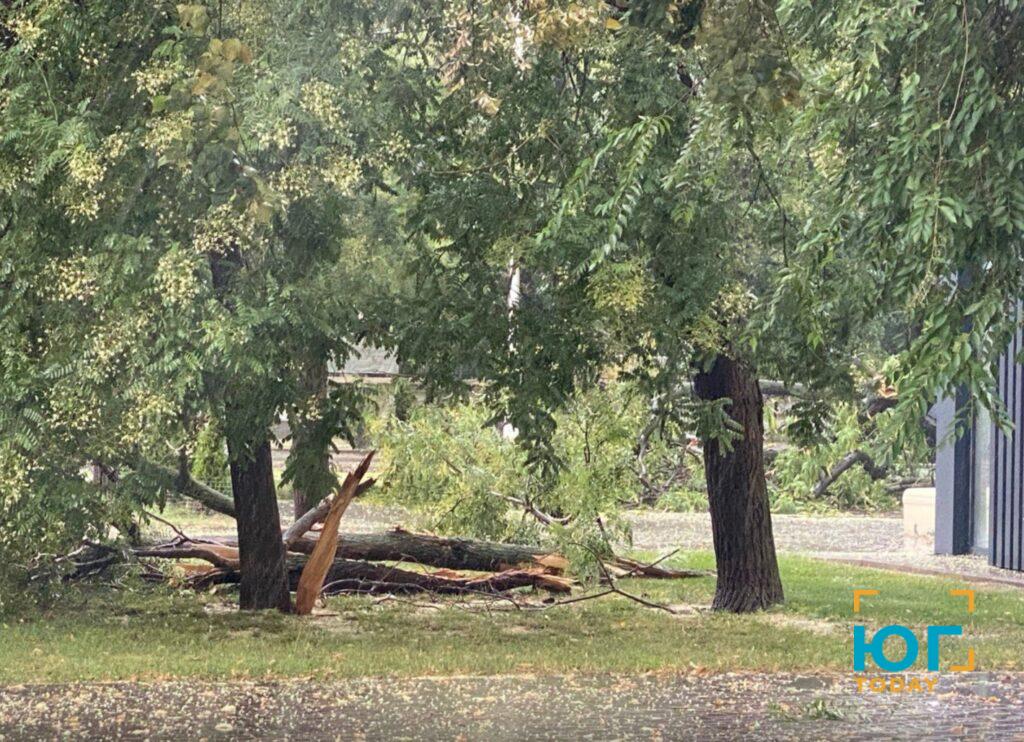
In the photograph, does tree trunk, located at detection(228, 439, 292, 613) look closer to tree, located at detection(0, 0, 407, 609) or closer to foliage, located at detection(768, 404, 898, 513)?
tree, located at detection(0, 0, 407, 609)

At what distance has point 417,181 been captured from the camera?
44.1 feet

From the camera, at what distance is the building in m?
22.4

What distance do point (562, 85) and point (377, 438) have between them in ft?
20.8

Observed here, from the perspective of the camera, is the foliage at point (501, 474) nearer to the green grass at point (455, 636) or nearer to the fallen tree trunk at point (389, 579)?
the fallen tree trunk at point (389, 579)

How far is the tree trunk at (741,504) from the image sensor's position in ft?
54.6

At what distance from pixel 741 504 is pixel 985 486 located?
8.73 metres

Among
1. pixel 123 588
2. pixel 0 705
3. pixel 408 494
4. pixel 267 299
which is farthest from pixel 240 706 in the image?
pixel 408 494

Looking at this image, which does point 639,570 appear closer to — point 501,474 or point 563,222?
point 501,474

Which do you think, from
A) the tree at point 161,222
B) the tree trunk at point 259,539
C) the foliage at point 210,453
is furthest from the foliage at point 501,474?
the tree at point 161,222

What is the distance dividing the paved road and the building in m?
10.7

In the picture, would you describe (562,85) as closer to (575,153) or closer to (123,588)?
(575,153)

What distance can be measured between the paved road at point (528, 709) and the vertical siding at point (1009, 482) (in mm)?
10572
